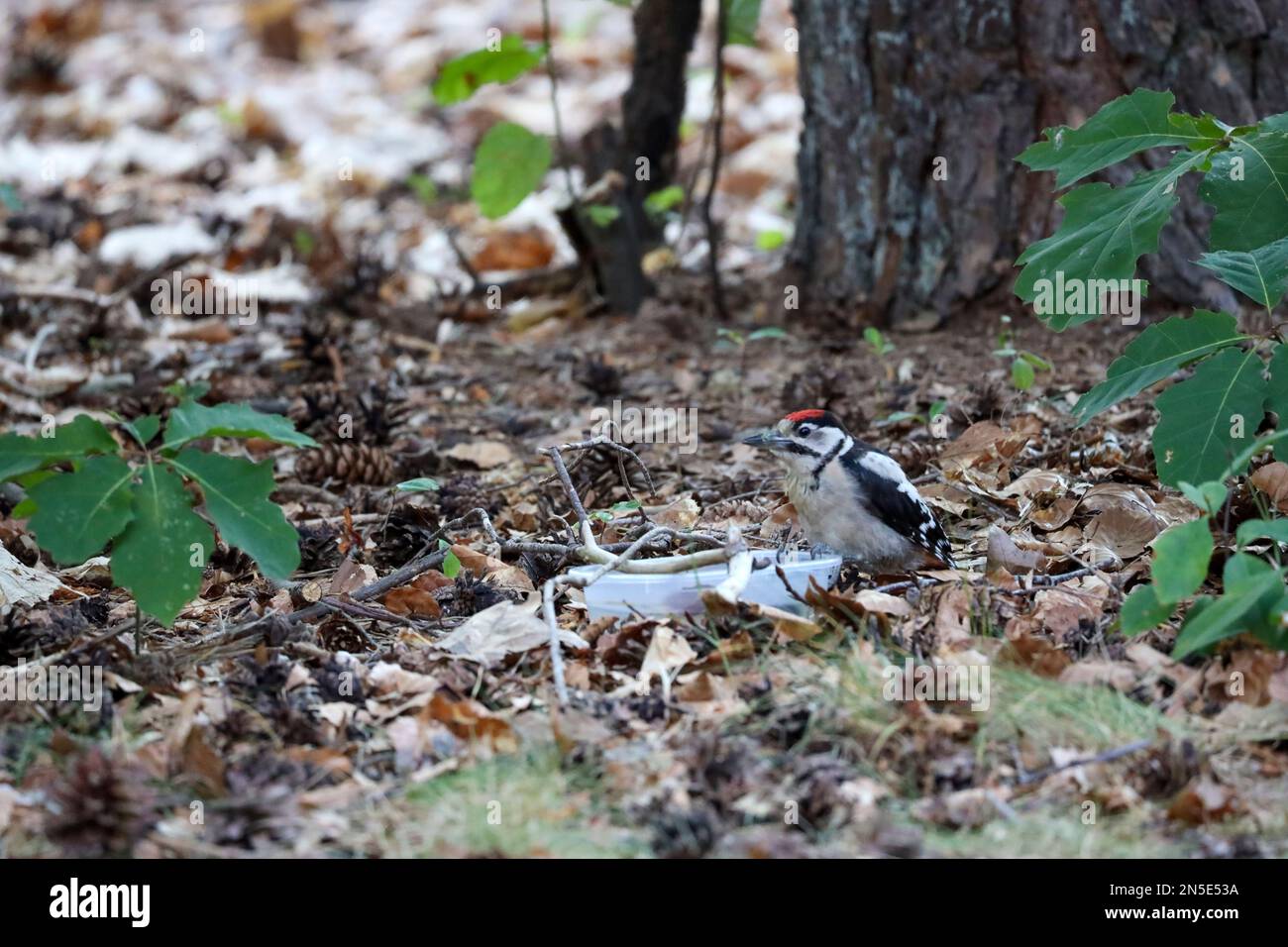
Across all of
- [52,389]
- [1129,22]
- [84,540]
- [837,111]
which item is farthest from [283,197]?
[84,540]

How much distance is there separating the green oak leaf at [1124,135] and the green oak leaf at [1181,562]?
3.91ft

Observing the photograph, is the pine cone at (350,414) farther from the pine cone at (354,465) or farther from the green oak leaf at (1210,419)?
the green oak leaf at (1210,419)

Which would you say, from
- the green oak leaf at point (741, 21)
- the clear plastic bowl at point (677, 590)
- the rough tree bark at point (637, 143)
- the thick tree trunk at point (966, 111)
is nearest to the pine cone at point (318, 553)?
the clear plastic bowl at point (677, 590)

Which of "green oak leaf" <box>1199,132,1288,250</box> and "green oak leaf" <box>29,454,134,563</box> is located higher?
"green oak leaf" <box>1199,132,1288,250</box>

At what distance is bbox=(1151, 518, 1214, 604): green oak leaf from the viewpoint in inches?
130

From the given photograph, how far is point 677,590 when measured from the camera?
4.04 m

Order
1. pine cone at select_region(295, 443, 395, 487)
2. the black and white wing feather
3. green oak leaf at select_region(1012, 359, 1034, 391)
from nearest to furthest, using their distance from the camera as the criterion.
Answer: the black and white wing feather < green oak leaf at select_region(1012, 359, 1034, 391) < pine cone at select_region(295, 443, 395, 487)

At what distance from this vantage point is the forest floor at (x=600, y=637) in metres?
3.15

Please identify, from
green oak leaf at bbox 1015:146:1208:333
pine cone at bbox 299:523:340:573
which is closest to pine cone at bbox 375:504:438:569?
pine cone at bbox 299:523:340:573

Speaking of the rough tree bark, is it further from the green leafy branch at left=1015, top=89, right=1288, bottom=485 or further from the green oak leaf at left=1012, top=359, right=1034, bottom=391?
the green leafy branch at left=1015, top=89, right=1288, bottom=485

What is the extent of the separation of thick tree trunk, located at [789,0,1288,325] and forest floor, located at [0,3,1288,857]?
0.34m

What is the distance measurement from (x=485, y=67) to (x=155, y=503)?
403cm

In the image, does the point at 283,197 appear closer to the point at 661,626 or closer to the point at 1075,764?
the point at 661,626

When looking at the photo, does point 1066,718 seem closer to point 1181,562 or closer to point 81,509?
point 1181,562
